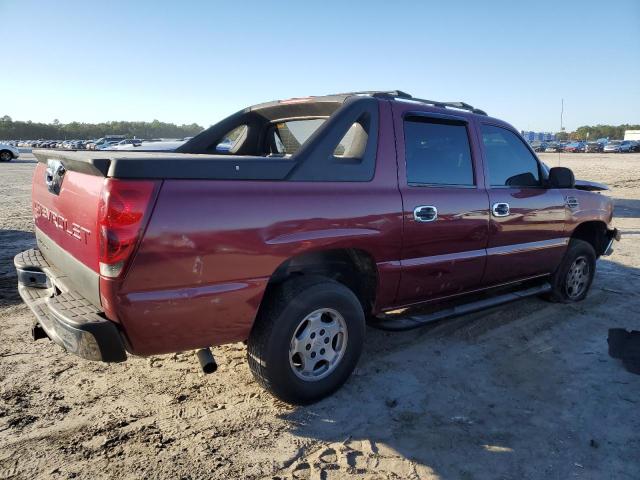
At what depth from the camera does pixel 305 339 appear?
297 cm

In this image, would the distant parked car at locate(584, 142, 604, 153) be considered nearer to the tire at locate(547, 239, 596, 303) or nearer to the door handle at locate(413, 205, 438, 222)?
the tire at locate(547, 239, 596, 303)

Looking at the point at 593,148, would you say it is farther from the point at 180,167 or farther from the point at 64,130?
the point at 64,130

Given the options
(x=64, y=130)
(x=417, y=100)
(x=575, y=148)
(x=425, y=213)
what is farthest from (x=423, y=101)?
(x=64, y=130)

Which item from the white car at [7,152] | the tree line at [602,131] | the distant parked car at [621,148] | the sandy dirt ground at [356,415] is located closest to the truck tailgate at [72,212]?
the sandy dirt ground at [356,415]

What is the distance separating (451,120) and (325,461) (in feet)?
8.80

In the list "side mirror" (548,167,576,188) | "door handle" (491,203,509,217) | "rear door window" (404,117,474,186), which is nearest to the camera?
"rear door window" (404,117,474,186)

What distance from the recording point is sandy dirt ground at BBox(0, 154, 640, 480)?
2486mm

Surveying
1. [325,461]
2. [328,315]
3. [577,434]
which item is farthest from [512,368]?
[325,461]

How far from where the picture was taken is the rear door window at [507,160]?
162 inches

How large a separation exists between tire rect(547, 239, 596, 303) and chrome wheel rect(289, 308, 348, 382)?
116 inches

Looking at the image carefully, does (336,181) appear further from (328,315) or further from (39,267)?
(39,267)

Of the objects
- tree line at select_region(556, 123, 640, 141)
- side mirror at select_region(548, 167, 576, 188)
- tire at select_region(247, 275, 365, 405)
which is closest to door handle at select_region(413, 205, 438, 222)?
tire at select_region(247, 275, 365, 405)

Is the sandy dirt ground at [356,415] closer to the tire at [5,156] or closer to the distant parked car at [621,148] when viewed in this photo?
the tire at [5,156]

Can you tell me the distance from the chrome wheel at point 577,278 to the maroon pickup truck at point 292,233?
724mm
